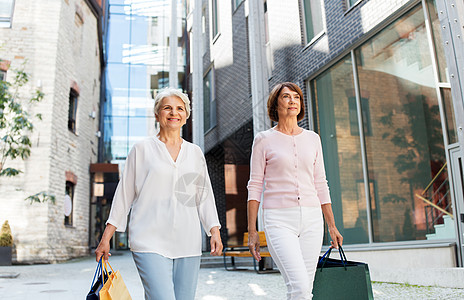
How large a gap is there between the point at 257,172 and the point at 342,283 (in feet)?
2.72

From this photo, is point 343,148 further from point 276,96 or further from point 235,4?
point 235,4

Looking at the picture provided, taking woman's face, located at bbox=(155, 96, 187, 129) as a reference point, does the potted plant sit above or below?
below

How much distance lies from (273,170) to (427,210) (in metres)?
5.16

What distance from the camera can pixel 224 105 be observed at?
1516 cm

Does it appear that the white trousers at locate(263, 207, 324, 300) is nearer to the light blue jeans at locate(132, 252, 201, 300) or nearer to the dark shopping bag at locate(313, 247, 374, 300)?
the dark shopping bag at locate(313, 247, 374, 300)

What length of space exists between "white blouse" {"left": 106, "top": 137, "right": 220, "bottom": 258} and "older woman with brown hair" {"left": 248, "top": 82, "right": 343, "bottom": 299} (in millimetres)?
389

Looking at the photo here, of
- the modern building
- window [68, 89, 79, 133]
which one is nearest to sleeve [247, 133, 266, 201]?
window [68, 89, 79, 133]

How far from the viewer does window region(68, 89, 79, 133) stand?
649 inches

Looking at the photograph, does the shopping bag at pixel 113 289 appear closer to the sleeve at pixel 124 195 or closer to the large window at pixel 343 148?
the sleeve at pixel 124 195

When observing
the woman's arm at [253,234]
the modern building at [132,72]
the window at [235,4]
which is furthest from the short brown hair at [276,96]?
the modern building at [132,72]

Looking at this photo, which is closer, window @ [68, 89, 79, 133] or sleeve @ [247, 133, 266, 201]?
sleeve @ [247, 133, 266, 201]

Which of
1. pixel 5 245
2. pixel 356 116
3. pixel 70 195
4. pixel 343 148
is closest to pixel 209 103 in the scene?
pixel 70 195

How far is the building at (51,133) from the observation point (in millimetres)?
13258

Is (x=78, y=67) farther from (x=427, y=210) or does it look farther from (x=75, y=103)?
(x=427, y=210)
